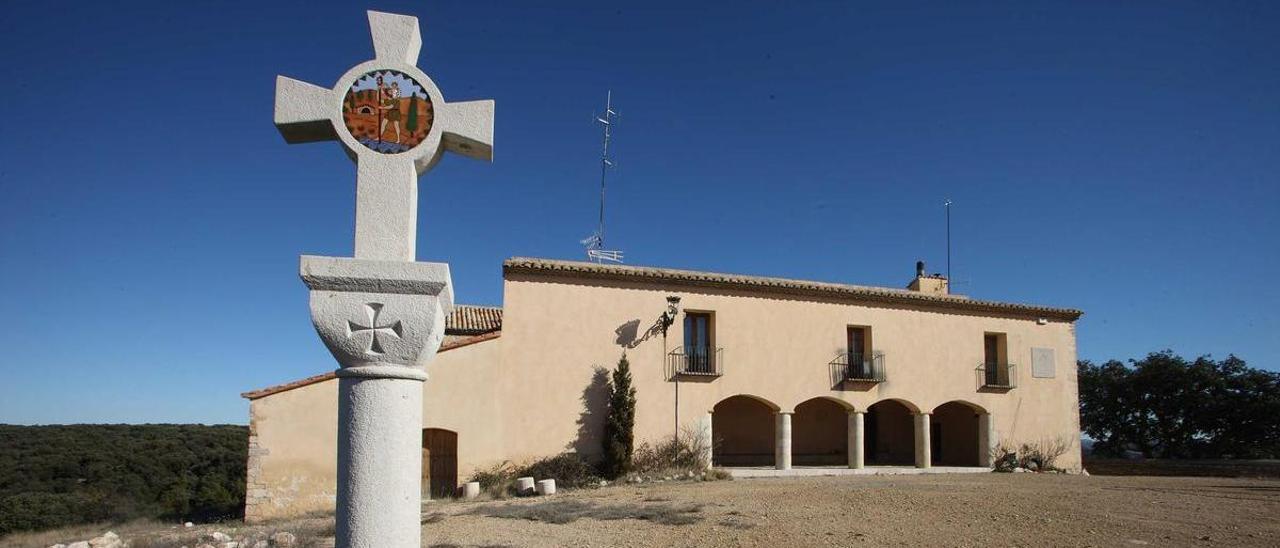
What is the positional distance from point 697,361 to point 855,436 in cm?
→ 510

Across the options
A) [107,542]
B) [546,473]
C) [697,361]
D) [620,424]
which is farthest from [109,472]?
[697,361]

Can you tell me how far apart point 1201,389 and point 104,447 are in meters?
48.1

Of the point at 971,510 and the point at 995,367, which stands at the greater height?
the point at 995,367

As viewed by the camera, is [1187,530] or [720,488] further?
[720,488]

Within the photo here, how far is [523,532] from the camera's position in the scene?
10117 millimetres

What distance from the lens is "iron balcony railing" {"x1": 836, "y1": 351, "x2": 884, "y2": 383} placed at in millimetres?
20781

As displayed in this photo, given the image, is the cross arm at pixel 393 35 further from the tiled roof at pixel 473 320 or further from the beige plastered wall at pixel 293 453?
the tiled roof at pixel 473 320

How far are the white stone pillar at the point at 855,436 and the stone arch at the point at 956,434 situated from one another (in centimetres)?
351

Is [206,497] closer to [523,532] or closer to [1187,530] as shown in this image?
[523,532]

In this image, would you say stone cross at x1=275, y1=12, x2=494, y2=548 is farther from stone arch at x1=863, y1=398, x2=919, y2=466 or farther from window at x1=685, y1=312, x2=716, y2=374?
stone arch at x1=863, y1=398, x2=919, y2=466

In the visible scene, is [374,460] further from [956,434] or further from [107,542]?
[956,434]

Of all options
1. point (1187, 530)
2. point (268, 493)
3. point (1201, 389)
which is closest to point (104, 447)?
point (268, 493)

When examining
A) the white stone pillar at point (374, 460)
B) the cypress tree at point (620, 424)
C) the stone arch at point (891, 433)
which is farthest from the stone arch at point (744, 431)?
the white stone pillar at point (374, 460)

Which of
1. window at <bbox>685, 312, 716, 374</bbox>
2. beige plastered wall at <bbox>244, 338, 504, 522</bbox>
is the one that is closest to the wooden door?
beige plastered wall at <bbox>244, 338, 504, 522</bbox>
